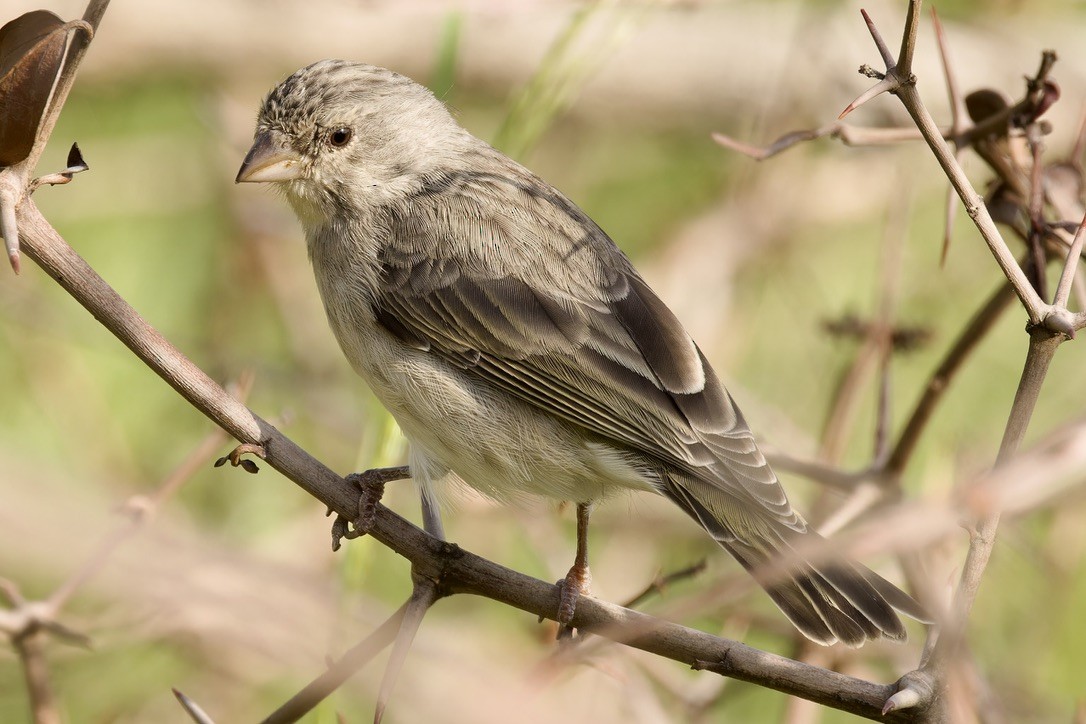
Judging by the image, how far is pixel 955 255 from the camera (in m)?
5.71

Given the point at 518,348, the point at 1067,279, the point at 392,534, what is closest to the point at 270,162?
the point at 518,348

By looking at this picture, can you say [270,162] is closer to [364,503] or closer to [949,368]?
[364,503]

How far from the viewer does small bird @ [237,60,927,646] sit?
9.71 ft

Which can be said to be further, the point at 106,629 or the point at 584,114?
the point at 584,114

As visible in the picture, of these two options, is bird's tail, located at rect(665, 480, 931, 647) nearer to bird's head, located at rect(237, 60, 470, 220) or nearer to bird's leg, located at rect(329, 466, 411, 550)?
bird's leg, located at rect(329, 466, 411, 550)

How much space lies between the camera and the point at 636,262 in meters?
6.04

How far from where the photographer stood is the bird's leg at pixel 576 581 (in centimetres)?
244

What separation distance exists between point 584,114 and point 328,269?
9.90 ft

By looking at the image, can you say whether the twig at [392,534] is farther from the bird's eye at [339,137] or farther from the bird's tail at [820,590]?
the bird's eye at [339,137]

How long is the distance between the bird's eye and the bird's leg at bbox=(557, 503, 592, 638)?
1381mm

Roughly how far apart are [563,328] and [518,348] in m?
A: 0.14

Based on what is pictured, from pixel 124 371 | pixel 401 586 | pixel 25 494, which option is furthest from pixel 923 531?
pixel 124 371

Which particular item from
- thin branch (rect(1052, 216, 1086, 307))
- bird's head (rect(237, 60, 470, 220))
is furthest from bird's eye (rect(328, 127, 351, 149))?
thin branch (rect(1052, 216, 1086, 307))

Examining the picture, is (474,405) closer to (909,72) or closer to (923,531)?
(909,72)
